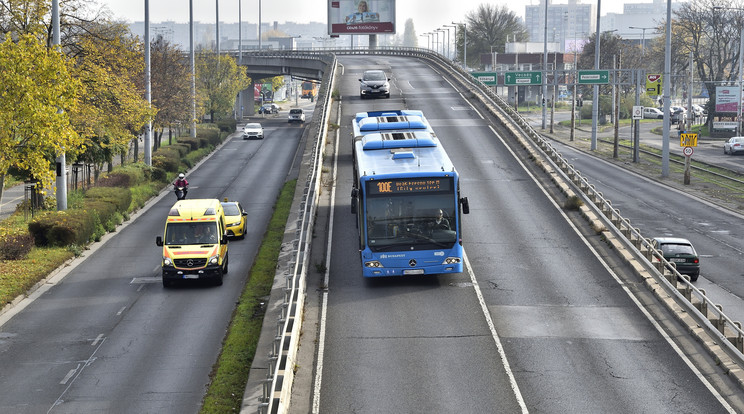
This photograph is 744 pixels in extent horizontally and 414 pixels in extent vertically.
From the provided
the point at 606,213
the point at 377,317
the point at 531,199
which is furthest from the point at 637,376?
the point at 531,199

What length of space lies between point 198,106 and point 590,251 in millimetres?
55494

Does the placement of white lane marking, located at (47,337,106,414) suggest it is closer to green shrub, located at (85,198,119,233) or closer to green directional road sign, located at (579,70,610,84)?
green shrub, located at (85,198,119,233)

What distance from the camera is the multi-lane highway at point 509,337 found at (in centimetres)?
1797

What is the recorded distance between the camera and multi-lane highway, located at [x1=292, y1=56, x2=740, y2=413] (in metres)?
18.0

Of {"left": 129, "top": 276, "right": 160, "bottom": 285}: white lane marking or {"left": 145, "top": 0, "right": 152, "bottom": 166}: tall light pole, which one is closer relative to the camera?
{"left": 129, "top": 276, "right": 160, "bottom": 285}: white lane marking

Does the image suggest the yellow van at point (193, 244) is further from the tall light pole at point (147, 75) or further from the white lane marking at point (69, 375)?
the tall light pole at point (147, 75)

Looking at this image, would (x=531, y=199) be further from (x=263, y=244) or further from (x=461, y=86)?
(x=461, y=86)

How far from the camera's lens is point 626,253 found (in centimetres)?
2847

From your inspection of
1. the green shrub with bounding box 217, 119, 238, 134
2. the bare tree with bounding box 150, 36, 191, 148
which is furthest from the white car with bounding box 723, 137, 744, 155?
the green shrub with bounding box 217, 119, 238, 134

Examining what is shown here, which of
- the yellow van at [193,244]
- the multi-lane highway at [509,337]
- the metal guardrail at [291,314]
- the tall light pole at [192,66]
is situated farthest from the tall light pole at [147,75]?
the multi-lane highway at [509,337]

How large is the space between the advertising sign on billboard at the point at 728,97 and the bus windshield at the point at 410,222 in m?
75.1

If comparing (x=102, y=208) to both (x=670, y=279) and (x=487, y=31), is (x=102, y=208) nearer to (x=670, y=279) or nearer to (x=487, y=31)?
(x=670, y=279)

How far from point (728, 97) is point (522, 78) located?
20.2m

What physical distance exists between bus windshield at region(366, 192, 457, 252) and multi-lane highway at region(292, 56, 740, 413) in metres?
1.39
